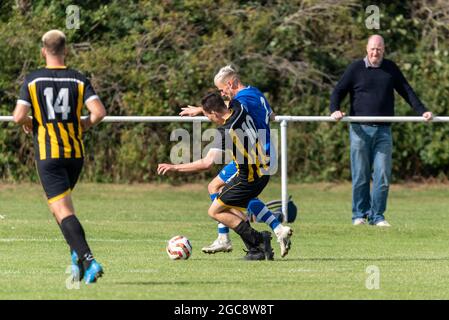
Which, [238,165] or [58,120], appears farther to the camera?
[238,165]

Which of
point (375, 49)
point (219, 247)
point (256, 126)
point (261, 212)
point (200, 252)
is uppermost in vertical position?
point (375, 49)

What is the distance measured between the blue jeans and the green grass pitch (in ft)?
1.33

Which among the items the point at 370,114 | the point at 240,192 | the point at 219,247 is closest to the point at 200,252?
the point at 219,247

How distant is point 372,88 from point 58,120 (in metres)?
7.10

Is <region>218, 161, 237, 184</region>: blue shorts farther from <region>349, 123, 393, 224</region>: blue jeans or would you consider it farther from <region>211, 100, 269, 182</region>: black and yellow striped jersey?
<region>349, 123, 393, 224</region>: blue jeans

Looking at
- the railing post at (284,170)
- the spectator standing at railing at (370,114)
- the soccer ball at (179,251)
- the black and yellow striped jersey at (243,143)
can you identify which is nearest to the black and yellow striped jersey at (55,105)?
the black and yellow striped jersey at (243,143)

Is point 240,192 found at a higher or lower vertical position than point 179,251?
higher

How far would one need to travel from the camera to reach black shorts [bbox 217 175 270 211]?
11578mm

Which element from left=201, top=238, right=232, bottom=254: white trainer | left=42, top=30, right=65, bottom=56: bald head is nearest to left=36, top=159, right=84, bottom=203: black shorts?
left=42, top=30, right=65, bottom=56: bald head

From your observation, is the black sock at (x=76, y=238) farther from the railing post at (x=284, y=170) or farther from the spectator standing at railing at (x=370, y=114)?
the spectator standing at railing at (x=370, y=114)

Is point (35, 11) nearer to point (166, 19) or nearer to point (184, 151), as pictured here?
point (166, 19)

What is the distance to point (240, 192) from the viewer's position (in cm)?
1159

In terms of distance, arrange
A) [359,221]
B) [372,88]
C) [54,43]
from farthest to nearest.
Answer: [372,88]
[359,221]
[54,43]

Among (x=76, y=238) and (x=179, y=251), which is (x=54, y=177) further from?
(x=179, y=251)
